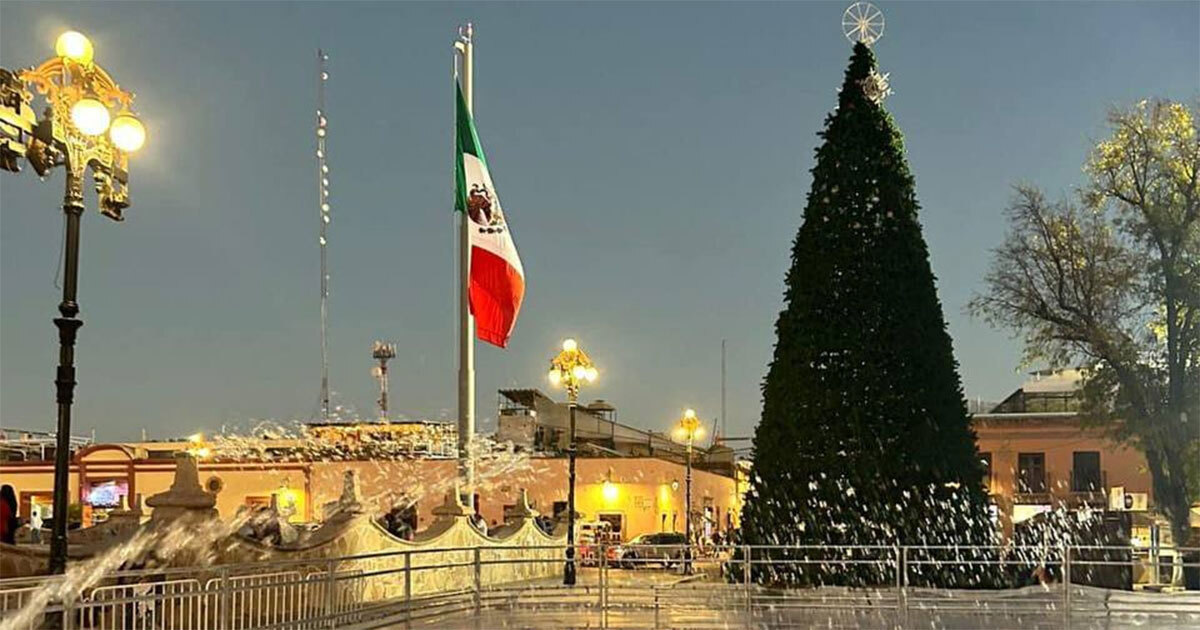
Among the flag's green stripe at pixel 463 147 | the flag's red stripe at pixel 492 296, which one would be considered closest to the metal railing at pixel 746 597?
the flag's red stripe at pixel 492 296

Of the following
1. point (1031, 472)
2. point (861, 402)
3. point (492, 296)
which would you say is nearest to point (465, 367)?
point (492, 296)

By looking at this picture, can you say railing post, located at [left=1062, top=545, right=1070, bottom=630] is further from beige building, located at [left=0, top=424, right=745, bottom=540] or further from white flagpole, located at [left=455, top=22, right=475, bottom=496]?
beige building, located at [left=0, top=424, right=745, bottom=540]

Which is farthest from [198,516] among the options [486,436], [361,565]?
[486,436]

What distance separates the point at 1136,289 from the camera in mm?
31422

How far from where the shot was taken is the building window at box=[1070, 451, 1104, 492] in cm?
4931

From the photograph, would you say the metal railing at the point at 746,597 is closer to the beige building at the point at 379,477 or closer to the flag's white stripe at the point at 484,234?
the flag's white stripe at the point at 484,234

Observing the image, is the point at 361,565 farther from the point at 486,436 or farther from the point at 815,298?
the point at 486,436

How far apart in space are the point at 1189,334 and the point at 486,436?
29.6 meters

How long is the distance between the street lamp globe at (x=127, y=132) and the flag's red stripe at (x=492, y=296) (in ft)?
36.3

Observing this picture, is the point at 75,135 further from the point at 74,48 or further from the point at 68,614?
the point at 68,614

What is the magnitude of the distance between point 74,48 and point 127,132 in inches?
41.4

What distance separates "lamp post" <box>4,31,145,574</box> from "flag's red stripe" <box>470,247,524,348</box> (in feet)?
33.8

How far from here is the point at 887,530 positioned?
1759 cm

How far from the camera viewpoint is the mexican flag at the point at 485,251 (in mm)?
25016
